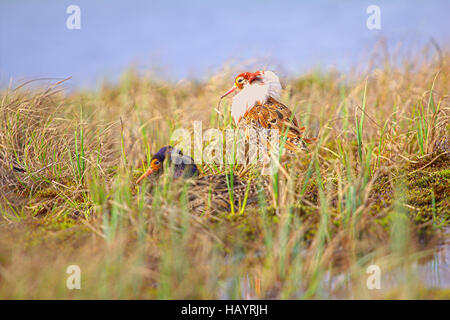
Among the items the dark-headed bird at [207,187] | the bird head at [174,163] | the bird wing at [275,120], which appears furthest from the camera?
the bird wing at [275,120]

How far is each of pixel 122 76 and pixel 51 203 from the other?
642 centimetres

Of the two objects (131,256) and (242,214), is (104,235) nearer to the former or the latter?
(131,256)

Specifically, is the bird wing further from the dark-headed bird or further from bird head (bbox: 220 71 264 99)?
the dark-headed bird

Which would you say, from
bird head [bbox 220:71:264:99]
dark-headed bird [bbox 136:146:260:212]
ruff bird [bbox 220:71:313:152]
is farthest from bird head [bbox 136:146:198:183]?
bird head [bbox 220:71:264:99]

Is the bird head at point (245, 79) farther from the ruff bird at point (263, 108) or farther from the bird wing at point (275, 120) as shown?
the bird wing at point (275, 120)

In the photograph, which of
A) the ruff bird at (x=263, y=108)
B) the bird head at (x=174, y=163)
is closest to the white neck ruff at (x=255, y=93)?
the ruff bird at (x=263, y=108)

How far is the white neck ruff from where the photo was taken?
16.4 feet

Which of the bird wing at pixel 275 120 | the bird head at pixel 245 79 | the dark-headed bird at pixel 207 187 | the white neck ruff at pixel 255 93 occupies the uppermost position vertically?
the bird head at pixel 245 79

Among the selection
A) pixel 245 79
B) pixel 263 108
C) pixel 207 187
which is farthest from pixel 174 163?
pixel 245 79

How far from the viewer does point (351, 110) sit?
23.1 feet

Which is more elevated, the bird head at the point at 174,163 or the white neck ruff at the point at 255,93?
the white neck ruff at the point at 255,93

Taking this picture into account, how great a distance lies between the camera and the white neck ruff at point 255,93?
5.00 m

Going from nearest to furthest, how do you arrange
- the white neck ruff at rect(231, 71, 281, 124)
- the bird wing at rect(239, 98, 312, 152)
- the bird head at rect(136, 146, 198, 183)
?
1. the bird head at rect(136, 146, 198, 183)
2. the bird wing at rect(239, 98, 312, 152)
3. the white neck ruff at rect(231, 71, 281, 124)
